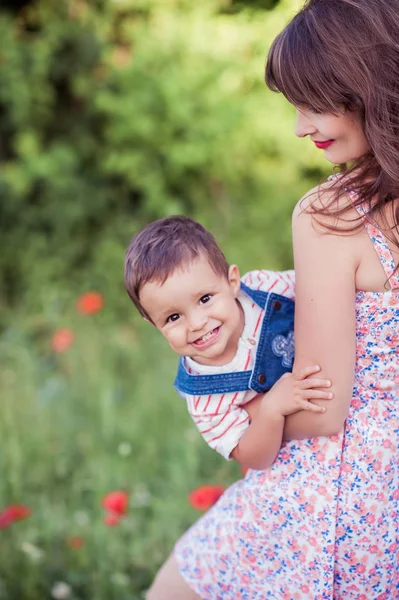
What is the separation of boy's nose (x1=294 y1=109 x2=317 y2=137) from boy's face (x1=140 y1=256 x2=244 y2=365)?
1.02 feet

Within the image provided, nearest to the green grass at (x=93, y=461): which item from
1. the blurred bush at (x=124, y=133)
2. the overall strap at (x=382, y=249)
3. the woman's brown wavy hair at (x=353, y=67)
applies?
the blurred bush at (x=124, y=133)

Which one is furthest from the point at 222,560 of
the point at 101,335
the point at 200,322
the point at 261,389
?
the point at 101,335


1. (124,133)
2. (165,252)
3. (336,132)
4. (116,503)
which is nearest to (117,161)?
(124,133)

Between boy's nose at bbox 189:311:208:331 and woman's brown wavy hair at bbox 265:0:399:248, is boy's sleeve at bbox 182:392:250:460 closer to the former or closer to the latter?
boy's nose at bbox 189:311:208:331

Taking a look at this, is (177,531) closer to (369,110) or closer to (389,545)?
(389,545)

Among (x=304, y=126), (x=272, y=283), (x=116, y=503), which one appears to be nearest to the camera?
(x=304, y=126)

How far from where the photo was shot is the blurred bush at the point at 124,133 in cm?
500

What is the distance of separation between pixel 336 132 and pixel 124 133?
12.0 ft

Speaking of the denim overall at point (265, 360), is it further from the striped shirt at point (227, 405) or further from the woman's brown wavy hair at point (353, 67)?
the woman's brown wavy hair at point (353, 67)

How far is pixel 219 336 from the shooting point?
1.69 metres

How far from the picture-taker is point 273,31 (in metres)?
5.19

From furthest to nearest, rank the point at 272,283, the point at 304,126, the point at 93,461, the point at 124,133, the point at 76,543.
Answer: the point at 124,133 → the point at 93,461 → the point at 76,543 → the point at 272,283 → the point at 304,126

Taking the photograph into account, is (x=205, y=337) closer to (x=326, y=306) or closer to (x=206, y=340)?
(x=206, y=340)

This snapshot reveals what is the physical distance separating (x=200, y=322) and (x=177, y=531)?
1409mm
